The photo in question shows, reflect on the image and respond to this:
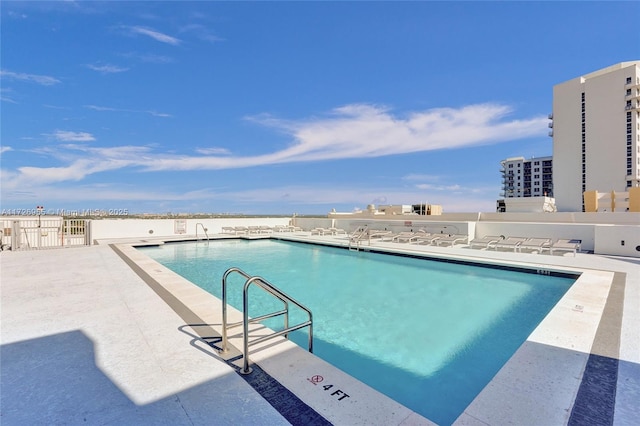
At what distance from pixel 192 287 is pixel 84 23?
12241 millimetres

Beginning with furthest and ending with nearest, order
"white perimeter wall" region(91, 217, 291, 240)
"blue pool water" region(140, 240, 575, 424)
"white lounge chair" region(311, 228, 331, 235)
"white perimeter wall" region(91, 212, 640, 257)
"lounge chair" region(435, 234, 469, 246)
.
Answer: "white lounge chair" region(311, 228, 331, 235)
"white perimeter wall" region(91, 217, 291, 240)
"lounge chair" region(435, 234, 469, 246)
"white perimeter wall" region(91, 212, 640, 257)
"blue pool water" region(140, 240, 575, 424)

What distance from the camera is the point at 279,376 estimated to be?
2143 mm

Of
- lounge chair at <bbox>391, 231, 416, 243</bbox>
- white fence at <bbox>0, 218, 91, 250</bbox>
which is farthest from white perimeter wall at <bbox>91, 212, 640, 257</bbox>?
lounge chair at <bbox>391, 231, 416, 243</bbox>

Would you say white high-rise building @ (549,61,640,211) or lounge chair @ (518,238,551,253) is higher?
white high-rise building @ (549,61,640,211)

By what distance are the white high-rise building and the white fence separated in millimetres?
47695

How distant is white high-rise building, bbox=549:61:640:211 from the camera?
3303 centimetres

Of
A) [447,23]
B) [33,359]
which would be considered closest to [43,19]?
[33,359]

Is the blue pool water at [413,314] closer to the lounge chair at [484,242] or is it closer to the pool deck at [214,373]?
the pool deck at [214,373]

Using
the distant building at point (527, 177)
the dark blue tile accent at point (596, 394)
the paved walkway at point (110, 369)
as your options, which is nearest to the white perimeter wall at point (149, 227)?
the paved walkway at point (110, 369)

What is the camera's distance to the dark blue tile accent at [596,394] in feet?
5.65

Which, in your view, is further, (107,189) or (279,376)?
(107,189)

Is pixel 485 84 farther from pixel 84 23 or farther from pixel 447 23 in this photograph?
pixel 84 23

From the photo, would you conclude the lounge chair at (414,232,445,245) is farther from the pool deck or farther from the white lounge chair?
the pool deck

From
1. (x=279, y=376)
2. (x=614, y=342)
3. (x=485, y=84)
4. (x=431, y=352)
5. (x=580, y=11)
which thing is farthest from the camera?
(x=485, y=84)
